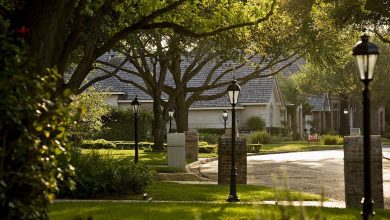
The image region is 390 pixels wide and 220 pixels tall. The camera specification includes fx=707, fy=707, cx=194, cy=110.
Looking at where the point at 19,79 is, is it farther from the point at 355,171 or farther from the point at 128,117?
the point at 128,117

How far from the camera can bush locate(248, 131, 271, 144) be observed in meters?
52.8

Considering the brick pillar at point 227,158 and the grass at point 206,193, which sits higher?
the brick pillar at point 227,158

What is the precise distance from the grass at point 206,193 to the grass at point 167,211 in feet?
6.75

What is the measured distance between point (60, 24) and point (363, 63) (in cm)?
443

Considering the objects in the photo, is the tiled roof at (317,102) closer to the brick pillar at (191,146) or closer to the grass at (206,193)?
the brick pillar at (191,146)

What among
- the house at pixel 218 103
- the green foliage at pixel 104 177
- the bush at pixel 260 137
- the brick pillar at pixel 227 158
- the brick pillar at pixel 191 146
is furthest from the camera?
the house at pixel 218 103

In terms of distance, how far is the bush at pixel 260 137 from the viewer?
52.8 meters

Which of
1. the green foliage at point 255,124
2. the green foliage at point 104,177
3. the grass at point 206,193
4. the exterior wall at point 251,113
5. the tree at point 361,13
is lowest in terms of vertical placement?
the grass at point 206,193

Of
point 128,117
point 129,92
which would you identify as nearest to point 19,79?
point 128,117

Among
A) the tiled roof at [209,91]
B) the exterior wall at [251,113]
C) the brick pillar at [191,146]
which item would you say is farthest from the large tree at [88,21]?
the exterior wall at [251,113]

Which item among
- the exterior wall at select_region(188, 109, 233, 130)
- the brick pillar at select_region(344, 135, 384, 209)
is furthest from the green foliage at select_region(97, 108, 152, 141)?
the brick pillar at select_region(344, 135, 384, 209)

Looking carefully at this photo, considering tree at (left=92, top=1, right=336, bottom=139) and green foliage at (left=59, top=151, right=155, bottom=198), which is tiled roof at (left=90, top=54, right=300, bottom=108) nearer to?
tree at (left=92, top=1, right=336, bottom=139)

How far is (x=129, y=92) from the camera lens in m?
57.3

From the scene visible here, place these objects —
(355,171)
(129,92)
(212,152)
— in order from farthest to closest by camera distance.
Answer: (129,92) → (212,152) → (355,171)
